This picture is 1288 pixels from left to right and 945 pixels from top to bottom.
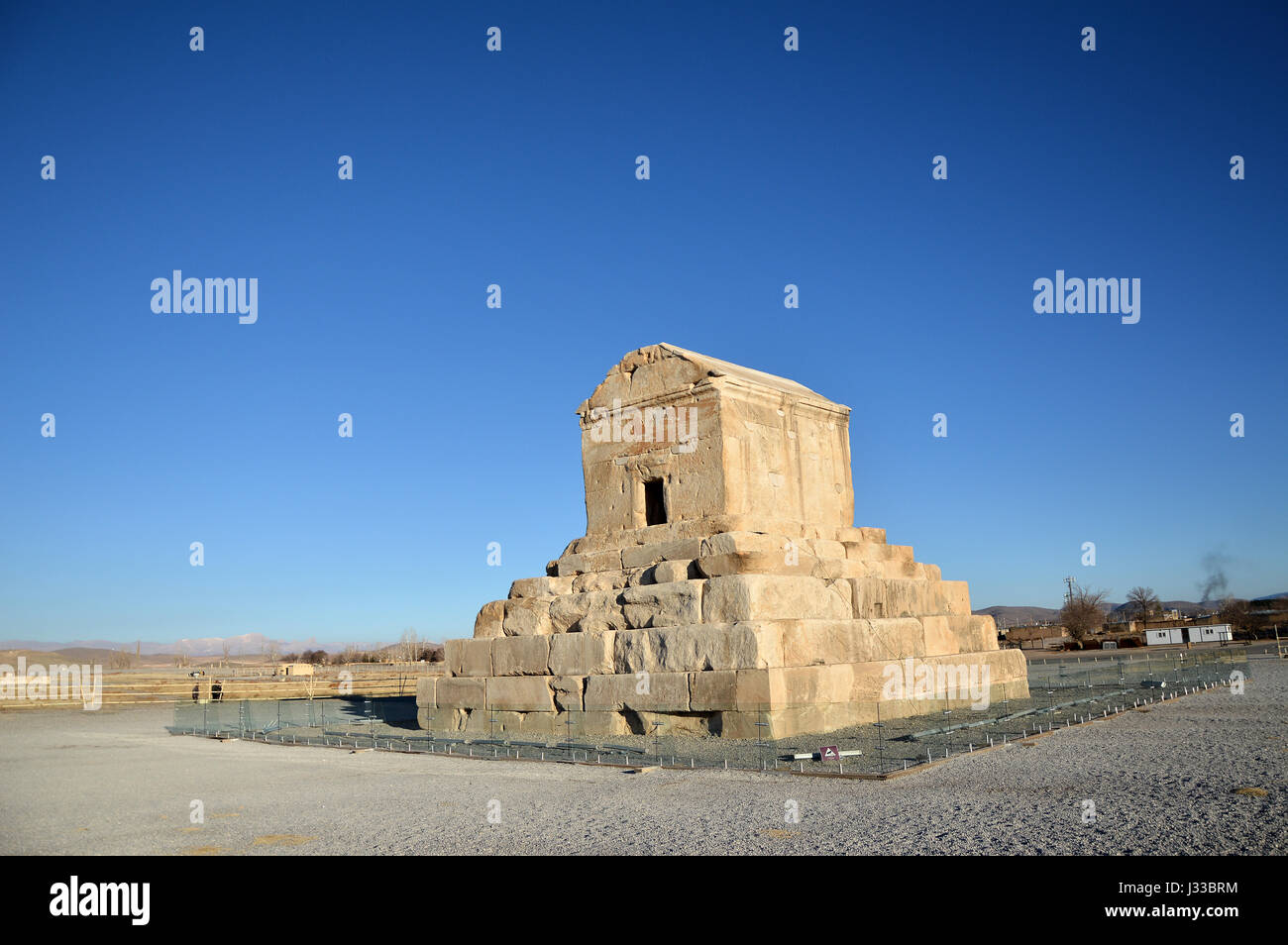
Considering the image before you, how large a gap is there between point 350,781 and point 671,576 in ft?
16.8

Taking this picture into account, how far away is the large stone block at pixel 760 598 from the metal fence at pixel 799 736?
142 cm

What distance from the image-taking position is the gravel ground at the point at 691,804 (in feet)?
17.9

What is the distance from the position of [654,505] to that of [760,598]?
394cm

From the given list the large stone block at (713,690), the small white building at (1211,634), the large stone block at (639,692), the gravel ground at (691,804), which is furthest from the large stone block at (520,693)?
the small white building at (1211,634)

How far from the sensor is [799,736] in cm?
1048

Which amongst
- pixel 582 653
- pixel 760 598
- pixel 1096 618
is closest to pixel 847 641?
pixel 760 598

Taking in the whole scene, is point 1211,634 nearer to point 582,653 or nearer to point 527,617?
point 527,617

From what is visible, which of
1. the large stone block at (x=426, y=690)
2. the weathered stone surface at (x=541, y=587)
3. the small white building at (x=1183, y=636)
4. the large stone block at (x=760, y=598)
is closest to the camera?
the large stone block at (x=760, y=598)

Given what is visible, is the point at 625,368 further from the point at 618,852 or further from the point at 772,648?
the point at 618,852

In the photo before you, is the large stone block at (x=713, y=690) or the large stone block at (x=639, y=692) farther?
the large stone block at (x=639, y=692)

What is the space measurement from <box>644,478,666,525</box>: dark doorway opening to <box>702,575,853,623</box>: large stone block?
3176mm

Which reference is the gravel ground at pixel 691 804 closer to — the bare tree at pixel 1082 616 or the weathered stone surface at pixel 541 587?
the weathered stone surface at pixel 541 587
